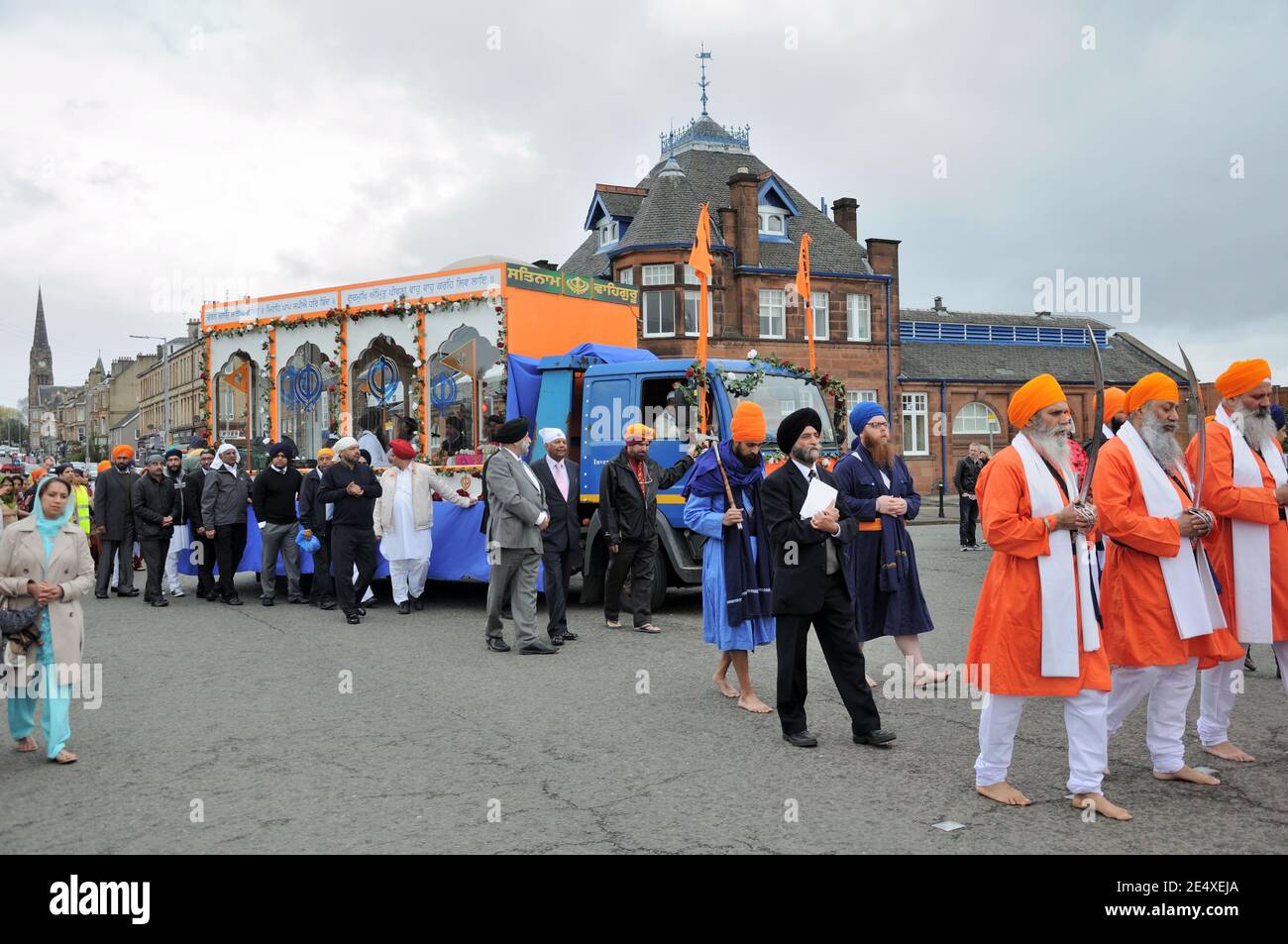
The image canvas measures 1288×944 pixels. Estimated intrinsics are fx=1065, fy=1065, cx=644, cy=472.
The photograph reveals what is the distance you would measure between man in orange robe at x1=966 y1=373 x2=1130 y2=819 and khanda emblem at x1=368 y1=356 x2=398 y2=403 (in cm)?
938

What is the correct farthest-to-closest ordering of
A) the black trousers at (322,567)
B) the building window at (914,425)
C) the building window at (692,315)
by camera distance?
the building window at (914,425) < the building window at (692,315) < the black trousers at (322,567)

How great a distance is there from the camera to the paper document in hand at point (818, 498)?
5809 mm

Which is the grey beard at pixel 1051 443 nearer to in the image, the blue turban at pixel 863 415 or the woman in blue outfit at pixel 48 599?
the blue turban at pixel 863 415

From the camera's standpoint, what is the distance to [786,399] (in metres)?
10.8

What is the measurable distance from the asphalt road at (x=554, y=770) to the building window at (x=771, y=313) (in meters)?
27.6

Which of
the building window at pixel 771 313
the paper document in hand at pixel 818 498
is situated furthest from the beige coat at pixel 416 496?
the building window at pixel 771 313

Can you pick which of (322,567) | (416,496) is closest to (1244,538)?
(416,496)

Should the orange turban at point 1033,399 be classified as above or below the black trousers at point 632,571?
above

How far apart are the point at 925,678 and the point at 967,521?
11609 millimetres

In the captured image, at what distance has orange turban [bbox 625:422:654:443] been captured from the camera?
33.1 feet

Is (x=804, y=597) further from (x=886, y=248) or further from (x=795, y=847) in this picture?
(x=886, y=248)

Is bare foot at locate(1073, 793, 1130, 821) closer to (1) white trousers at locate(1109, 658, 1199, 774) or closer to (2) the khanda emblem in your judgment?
(1) white trousers at locate(1109, 658, 1199, 774)

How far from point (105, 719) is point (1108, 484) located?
628 centimetres

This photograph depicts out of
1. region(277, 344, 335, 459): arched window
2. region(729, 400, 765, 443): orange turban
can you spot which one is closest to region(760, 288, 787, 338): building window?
region(277, 344, 335, 459): arched window
